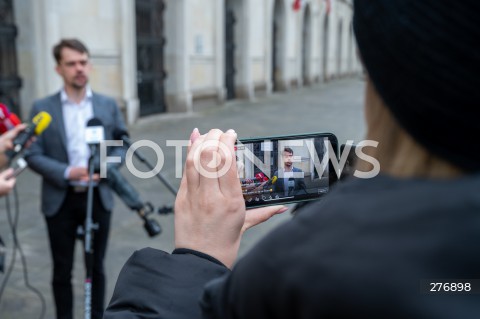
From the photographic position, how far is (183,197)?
36.1 inches

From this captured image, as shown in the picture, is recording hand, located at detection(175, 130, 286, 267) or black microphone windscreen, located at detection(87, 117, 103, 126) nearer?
recording hand, located at detection(175, 130, 286, 267)

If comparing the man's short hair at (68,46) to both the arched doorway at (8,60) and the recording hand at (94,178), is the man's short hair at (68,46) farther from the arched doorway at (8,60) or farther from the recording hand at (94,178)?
the arched doorway at (8,60)

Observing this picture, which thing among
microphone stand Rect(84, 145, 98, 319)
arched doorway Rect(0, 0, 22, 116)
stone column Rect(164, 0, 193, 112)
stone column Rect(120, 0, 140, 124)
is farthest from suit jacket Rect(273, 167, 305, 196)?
stone column Rect(164, 0, 193, 112)

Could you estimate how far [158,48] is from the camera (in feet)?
42.2

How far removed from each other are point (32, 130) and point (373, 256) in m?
2.81

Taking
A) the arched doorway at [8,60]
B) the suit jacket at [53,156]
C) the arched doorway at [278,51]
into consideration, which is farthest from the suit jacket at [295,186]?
the arched doorway at [278,51]

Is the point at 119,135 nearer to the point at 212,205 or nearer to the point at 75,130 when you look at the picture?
the point at 75,130

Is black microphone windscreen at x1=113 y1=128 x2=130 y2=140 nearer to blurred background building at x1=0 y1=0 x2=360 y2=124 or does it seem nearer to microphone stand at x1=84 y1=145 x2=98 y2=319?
microphone stand at x1=84 y1=145 x2=98 y2=319

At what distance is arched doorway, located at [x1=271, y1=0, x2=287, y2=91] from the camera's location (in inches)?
868

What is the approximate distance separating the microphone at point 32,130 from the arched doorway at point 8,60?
560cm

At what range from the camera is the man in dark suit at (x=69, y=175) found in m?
3.21

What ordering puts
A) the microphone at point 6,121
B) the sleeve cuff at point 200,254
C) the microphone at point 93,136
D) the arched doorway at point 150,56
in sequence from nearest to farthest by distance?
the sleeve cuff at point 200,254 → the microphone at point 6,121 → the microphone at point 93,136 → the arched doorway at point 150,56

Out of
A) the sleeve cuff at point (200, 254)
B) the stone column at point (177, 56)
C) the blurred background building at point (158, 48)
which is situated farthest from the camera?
the stone column at point (177, 56)

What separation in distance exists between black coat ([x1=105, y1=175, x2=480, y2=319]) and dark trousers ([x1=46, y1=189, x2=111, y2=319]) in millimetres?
2874
